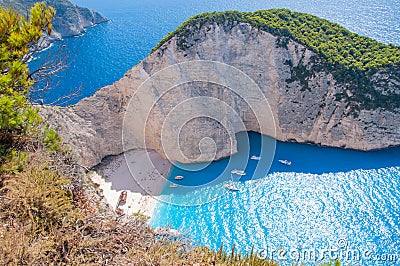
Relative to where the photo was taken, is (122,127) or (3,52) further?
(122,127)

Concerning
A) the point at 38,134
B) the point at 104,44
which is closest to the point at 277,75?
the point at 38,134

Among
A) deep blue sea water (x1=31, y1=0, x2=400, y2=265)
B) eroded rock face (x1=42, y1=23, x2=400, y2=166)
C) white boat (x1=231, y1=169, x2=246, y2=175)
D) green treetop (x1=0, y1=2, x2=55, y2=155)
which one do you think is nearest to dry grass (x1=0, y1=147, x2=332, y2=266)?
green treetop (x1=0, y1=2, x2=55, y2=155)

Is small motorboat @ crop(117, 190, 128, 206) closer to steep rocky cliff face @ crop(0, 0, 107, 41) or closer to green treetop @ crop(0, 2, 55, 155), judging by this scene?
green treetop @ crop(0, 2, 55, 155)

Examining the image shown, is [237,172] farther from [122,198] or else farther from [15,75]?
[15,75]

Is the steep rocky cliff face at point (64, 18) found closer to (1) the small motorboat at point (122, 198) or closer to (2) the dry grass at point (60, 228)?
(1) the small motorboat at point (122, 198)

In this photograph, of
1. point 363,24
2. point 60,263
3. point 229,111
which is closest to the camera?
point 60,263

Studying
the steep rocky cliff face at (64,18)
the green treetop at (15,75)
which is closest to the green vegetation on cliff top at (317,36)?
the green treetop at (15,75)

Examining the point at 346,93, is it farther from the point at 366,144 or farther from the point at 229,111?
the point at 229,111

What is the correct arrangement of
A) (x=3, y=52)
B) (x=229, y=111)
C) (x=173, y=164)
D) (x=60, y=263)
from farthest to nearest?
(x=229, y=111), (x=173, y=164), (x=3, y=52), (x=60, y=263)
